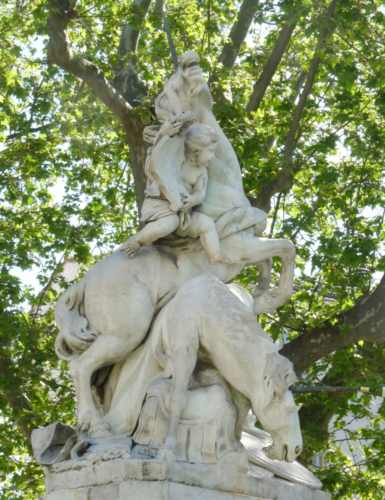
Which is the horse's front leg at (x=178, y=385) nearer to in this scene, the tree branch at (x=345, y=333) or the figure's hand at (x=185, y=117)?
the figure's hand at (x=185, y=117)

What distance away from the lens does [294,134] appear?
1307 centimetres

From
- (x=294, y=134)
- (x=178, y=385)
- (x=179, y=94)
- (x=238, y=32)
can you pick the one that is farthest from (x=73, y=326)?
(x=238, y=32)

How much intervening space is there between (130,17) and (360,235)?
12.1 feet

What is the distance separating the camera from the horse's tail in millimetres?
6359

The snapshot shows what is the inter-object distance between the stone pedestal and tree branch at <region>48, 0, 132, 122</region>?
6886 millimetres

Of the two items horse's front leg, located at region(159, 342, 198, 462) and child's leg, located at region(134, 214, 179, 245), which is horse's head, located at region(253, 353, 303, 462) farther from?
child's leg, located at region(134, 214, 179, 245)

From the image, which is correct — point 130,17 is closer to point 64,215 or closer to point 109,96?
point 109,96

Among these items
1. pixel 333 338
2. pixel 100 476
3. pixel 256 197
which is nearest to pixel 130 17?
pixel 256 197

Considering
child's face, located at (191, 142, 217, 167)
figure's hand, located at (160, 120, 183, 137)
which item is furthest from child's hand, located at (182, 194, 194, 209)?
figure's hand, located at (160, 120, 183, 137)

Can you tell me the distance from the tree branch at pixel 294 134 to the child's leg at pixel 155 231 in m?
6.08

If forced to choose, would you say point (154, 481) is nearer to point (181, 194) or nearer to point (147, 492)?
point (147, 492)

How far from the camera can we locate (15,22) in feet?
44.6

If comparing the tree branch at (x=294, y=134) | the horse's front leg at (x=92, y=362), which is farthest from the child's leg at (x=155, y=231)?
the tree branch at (x=294, y=134)

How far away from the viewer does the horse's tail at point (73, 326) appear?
636 centimetres
